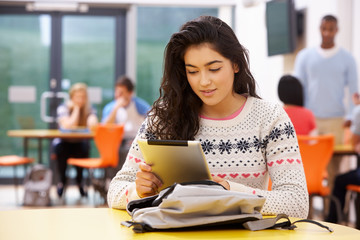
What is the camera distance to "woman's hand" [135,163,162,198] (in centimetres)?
154

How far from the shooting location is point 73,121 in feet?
21.6

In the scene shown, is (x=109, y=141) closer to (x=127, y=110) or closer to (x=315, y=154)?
(x=127, y=110)

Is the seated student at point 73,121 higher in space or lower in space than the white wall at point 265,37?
lower

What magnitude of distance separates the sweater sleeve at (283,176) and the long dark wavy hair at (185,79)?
0.68 feet

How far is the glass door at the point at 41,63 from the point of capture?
8.12m

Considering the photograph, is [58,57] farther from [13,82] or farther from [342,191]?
[342,191]

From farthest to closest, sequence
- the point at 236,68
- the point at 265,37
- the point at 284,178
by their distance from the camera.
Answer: the point at 265,37 → the point at 236,68 → the point at 284,178

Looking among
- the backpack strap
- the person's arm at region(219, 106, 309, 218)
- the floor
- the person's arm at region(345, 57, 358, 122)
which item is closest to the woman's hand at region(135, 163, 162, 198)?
the person's arm at region(219, 106, 309, 218)

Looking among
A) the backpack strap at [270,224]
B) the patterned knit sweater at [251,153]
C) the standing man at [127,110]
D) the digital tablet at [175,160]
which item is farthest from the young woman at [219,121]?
the standing man at [127,110]

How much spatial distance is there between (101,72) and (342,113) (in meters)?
4.24

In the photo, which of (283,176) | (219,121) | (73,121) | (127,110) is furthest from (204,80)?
(73,121)

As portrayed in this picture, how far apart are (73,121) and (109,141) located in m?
1.09

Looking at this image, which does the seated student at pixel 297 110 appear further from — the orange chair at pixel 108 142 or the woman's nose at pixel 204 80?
the woman's nose at pixel 204 80

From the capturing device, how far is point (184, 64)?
1.89 metres
